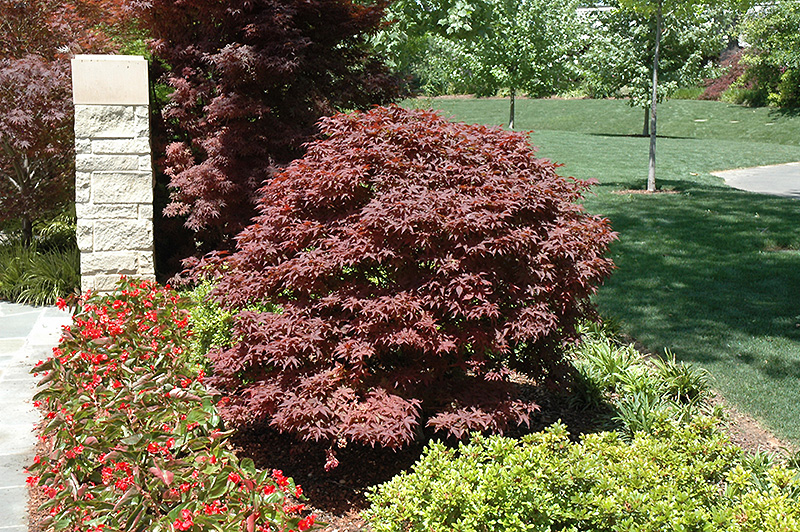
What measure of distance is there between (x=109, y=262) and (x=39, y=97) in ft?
7.22

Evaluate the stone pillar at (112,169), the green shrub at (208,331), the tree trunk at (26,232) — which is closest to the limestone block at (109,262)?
the stone pillar at (112,169)

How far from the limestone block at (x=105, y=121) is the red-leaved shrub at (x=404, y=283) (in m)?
2.54

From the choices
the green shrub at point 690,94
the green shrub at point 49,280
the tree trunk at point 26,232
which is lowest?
the green shrub at point 49,280

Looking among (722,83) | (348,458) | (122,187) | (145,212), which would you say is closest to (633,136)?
(722,83)

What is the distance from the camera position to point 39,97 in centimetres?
707

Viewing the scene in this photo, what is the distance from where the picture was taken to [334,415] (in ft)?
11.7

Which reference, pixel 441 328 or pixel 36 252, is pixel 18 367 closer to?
pixel 36 252

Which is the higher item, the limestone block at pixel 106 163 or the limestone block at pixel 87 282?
the limestone block at pixel 106 163

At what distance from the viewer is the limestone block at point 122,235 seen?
238 inches

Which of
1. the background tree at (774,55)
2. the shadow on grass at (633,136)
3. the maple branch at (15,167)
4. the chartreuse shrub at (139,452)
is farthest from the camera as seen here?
the background tree at (774,55)

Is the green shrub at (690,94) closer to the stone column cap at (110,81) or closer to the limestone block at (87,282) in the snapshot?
the stone column cap at (110,81)

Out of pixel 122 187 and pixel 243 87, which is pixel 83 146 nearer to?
pixel 122 187

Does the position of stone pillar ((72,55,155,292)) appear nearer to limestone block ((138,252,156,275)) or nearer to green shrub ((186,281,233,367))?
limestone block ((138,252,156,275))

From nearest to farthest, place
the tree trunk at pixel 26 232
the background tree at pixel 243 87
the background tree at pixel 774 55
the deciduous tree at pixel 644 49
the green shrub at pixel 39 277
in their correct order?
1. the background tree at pixel 243 87
2. the green shrub at pixel 39 277
3. the tree trunk at pixel 26 232
4. the deciduous tree at pixel 644 49
5. the background tree at pixel 774 55
